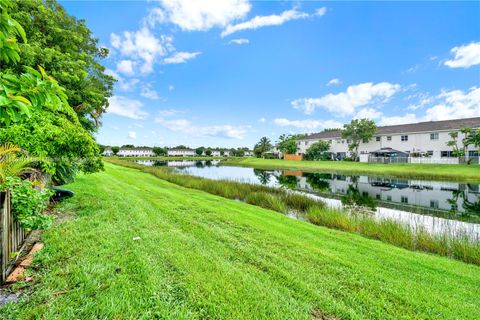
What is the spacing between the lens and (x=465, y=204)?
1288 centimetres

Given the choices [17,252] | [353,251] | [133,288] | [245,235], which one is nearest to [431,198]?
[353,251]

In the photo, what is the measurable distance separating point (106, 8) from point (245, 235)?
43.2ft

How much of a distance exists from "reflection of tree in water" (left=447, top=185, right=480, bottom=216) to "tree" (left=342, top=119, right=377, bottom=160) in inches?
1033

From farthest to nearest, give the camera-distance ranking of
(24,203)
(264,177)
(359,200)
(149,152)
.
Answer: (149,152), (264,177), (359,200), (24,203)

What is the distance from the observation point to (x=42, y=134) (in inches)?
198

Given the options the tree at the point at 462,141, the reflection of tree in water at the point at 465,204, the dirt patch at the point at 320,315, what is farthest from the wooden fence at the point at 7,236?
the tree at the point at 462,141

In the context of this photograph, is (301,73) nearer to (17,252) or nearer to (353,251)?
(353,251)

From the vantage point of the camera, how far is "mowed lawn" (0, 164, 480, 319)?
104 inches

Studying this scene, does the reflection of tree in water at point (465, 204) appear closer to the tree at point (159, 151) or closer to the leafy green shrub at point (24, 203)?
the leafy green shrub at point (24, 203)

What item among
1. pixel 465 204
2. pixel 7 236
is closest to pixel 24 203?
pixel 7 236

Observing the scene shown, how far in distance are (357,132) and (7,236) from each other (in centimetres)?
4571

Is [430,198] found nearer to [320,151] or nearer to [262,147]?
[320,151]

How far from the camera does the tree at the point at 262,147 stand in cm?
8119

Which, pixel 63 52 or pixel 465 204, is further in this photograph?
pixel 465 204
